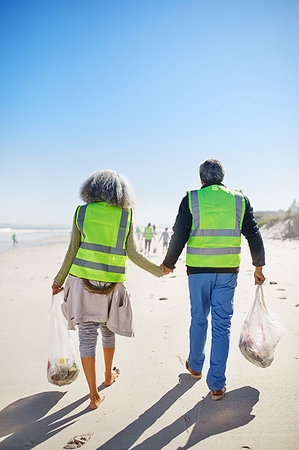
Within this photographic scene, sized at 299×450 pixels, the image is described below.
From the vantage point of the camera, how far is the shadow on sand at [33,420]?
7.29ft

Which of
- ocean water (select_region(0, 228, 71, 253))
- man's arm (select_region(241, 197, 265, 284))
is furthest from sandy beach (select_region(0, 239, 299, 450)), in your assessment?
ocean water (select_region(0, 228, 71, 253))

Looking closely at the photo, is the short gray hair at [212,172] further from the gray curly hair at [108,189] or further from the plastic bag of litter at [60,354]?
the plastic bag of litter at [60,354]

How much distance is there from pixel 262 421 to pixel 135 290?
511 centimetres

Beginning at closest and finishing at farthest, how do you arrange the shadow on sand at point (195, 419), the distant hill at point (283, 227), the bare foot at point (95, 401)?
the shadow on sand at point (195, 419), the bare foot at point (95, 401), the distant hill at point (283, 227)

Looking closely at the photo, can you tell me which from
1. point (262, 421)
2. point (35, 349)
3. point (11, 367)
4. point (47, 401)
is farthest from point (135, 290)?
point (262, 421)

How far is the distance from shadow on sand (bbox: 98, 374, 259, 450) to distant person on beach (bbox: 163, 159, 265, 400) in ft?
0.52

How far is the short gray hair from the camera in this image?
298 cm

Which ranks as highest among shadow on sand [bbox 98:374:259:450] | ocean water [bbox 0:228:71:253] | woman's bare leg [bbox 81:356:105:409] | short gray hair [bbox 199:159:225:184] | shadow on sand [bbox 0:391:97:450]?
short gray hair [bbox 199:159:225:184]

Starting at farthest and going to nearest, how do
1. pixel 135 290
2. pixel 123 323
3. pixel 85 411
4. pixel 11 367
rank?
pixel 135 290 → pixel 11 367 → pixel 123 323 → pixel 85 411

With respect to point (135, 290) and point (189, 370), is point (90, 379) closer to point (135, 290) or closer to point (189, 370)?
point (189, 370)

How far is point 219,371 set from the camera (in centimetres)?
276

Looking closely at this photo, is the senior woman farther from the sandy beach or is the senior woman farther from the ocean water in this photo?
the ocean water

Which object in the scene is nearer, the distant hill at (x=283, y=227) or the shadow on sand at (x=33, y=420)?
the shadow on sand at (x=33, y=420)

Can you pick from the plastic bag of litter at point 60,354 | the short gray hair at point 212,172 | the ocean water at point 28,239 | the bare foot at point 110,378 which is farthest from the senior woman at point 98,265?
the ocean water at point 28,239
